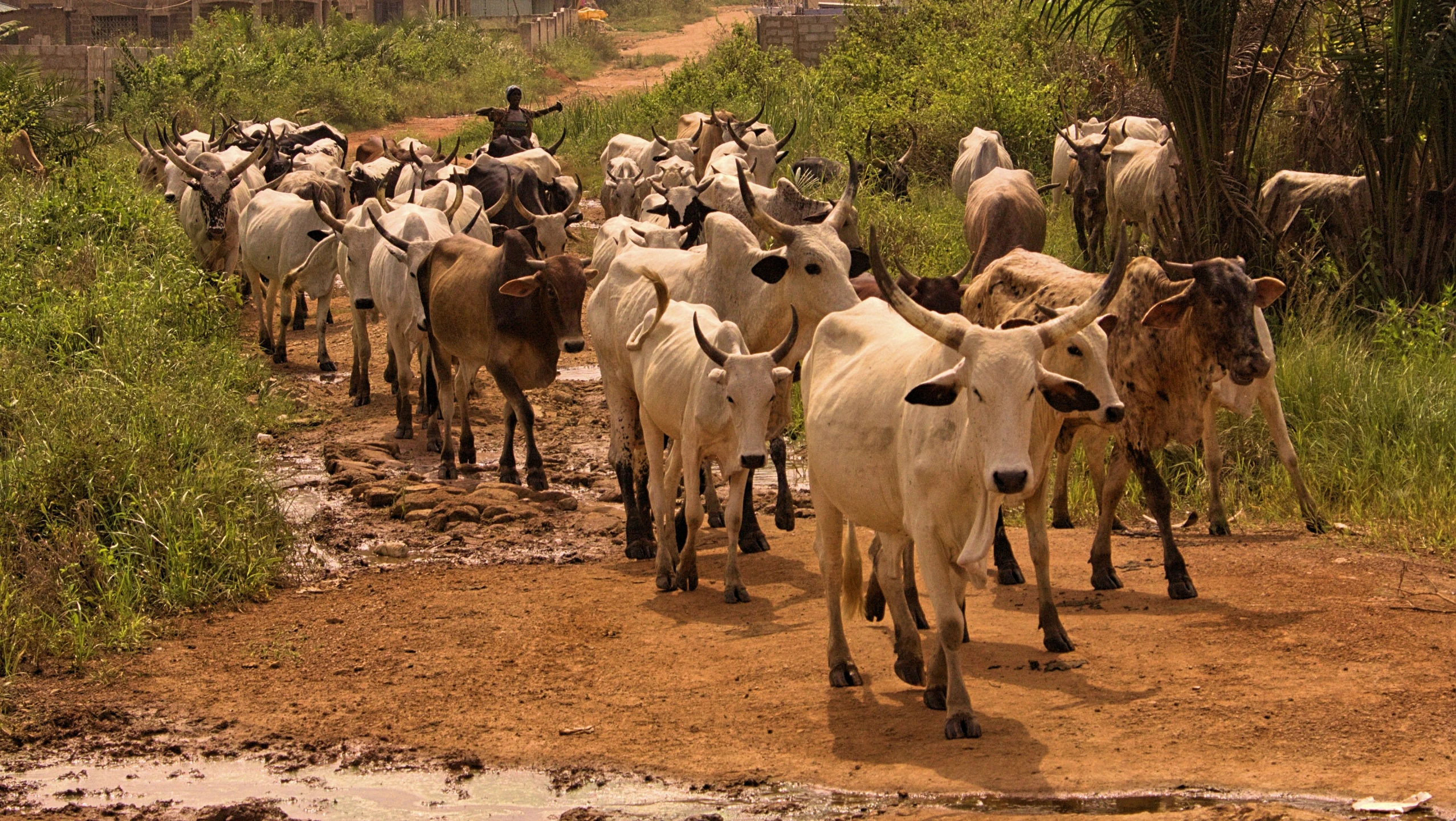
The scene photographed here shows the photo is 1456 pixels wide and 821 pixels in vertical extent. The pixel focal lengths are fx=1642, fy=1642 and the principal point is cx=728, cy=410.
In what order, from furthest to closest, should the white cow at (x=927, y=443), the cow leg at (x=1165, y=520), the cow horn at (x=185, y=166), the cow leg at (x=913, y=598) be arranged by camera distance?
the cow horn at (x=185, y=166) → the cow leg at (x=1165, y=520) → the cow leg at (x=913, y=598) → the white cow at (x=927, y=443)

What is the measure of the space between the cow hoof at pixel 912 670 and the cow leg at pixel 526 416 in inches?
173

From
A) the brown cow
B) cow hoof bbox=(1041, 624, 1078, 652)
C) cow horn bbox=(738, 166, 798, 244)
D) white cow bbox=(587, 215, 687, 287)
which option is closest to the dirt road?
cow hoof bbox=(1041, 624, 1078, 652)

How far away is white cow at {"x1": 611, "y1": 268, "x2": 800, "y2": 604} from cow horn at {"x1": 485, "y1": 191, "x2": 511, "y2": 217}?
5548 millimetres

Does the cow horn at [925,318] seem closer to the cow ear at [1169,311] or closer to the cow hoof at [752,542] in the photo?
the cow ear at [1169,311]

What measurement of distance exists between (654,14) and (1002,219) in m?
48.5

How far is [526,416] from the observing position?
34.0 feet

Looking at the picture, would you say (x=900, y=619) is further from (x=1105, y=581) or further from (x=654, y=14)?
(x=654, y=14)

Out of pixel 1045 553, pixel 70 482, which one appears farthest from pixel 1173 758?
pixel 70 482

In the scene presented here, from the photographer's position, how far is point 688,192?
46.5ft

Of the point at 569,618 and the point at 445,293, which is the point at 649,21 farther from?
the point at 569,618

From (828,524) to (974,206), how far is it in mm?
6768

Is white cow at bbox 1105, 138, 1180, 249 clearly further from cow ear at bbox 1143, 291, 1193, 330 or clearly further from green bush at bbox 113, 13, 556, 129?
green bush at bbox 113, 13, 556, 129

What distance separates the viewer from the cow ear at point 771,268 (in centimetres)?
838

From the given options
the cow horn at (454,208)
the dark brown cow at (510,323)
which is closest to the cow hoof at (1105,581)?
the dark brown cow at (510,323)
